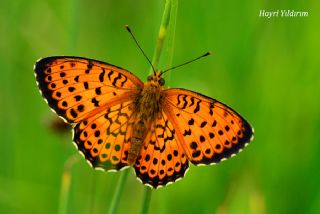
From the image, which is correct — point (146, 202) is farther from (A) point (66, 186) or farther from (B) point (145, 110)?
(B) point (145, 110)

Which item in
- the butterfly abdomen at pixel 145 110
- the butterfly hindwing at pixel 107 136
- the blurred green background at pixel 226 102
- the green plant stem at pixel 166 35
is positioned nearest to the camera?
the green plant stem at pixel 166 35

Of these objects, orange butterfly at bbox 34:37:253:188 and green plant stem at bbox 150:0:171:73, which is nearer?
green plant stem at bbox 150:0:171:73

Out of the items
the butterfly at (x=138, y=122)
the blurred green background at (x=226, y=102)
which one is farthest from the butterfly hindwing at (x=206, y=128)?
the blurred green background at (x=226, y=102)

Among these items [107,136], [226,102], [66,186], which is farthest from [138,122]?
[226,102]

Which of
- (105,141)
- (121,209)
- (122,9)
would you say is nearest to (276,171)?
(121,209)

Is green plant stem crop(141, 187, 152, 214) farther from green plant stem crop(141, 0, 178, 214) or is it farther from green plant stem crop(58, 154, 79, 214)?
green plant stem crop(58, 154, 79, 214)

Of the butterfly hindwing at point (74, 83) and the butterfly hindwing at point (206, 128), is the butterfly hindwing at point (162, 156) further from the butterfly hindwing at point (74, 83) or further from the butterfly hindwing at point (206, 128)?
the butterfly hindwing at point (74, 83)

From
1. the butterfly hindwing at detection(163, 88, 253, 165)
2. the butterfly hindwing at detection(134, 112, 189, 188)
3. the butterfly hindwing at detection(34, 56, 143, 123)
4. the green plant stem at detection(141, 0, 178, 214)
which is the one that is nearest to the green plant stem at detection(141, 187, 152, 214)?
the green plant stem at detection(141, 0, 178, 214)
